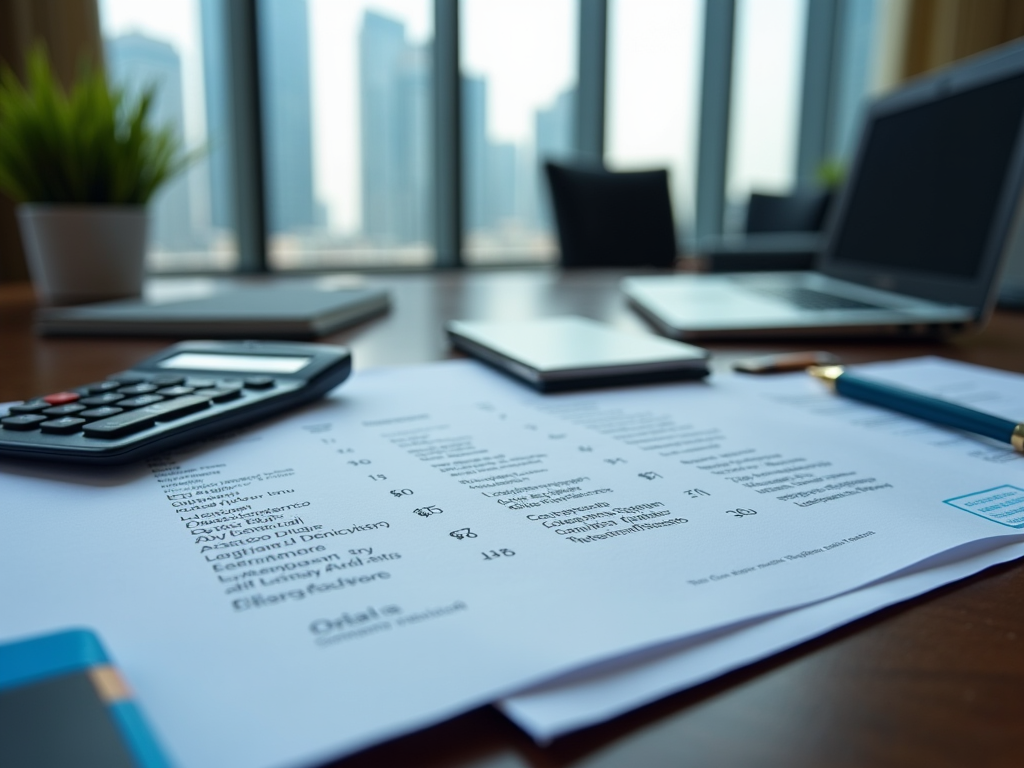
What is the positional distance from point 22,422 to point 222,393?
9 cm

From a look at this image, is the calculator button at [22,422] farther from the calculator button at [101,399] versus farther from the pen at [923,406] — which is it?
the pen at [923,406]

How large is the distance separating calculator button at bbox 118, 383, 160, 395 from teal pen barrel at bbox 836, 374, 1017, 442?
389mm

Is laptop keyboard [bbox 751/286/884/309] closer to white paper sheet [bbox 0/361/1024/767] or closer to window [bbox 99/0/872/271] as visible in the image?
white paper sheet [bbox 0/361/1024/767]

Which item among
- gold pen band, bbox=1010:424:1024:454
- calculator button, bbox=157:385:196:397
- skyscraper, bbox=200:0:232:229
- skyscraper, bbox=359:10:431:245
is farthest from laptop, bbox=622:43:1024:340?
skyscraper, bbox=359:10:431:245

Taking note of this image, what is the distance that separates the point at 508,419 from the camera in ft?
1.36

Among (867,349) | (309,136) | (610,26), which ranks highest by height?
Answer: (610,26)

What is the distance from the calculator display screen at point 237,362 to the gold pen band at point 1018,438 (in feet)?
1.21

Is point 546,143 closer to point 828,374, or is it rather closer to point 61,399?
point 828,374

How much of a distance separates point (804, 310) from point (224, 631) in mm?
677

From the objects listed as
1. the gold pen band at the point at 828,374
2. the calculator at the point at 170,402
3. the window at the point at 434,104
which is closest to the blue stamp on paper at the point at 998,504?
the gold pen band at the point at 828,374

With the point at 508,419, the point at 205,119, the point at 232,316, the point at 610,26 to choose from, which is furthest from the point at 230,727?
the point at 610,26

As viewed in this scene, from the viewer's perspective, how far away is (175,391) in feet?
1.27

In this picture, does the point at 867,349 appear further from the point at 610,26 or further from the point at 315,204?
the point at 610,26

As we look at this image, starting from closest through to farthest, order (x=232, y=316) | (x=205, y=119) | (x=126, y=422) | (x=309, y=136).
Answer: (x=126, y=422)
(x=232, y=316)
(x=205, y=119)
(x=309, y=136)
